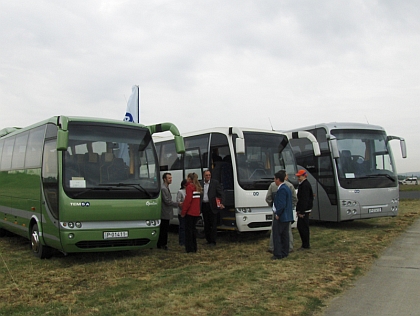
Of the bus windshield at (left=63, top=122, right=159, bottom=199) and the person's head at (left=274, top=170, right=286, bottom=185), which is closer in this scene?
the bus windshield at (left=63, top=122, right=159, bottom=199)

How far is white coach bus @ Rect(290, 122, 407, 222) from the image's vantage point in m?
14.9

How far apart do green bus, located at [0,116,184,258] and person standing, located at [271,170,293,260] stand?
2.20 m

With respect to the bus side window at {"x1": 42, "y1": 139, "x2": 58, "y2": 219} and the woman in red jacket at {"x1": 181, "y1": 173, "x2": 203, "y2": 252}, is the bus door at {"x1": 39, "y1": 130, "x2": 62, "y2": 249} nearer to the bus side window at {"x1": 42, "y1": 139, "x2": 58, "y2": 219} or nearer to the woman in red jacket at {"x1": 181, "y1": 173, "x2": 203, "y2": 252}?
the bus side window at {"x1": 42, "y1": 139, "x2": 58, "y2": 219}

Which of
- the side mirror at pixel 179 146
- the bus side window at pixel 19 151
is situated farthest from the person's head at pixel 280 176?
the bus side window at pixel 19 151

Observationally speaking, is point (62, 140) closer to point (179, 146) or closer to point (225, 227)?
point (179, 146)

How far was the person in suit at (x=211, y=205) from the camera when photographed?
11836mm

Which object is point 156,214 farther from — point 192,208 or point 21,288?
point 21,288

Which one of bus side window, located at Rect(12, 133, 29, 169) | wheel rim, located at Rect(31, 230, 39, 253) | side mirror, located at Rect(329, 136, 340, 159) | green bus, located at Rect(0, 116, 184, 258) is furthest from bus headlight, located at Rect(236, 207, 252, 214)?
bus side window, located at Rect(12, 133, 29, 169)

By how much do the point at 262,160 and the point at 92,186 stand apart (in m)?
4.95

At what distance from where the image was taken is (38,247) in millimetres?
10547

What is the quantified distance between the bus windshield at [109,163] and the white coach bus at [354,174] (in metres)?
6.40

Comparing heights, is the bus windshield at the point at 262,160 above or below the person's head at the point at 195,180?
above

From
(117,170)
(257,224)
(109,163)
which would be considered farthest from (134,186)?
(257,224)

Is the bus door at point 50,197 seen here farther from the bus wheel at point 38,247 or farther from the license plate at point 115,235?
the license plate at point 115,235
